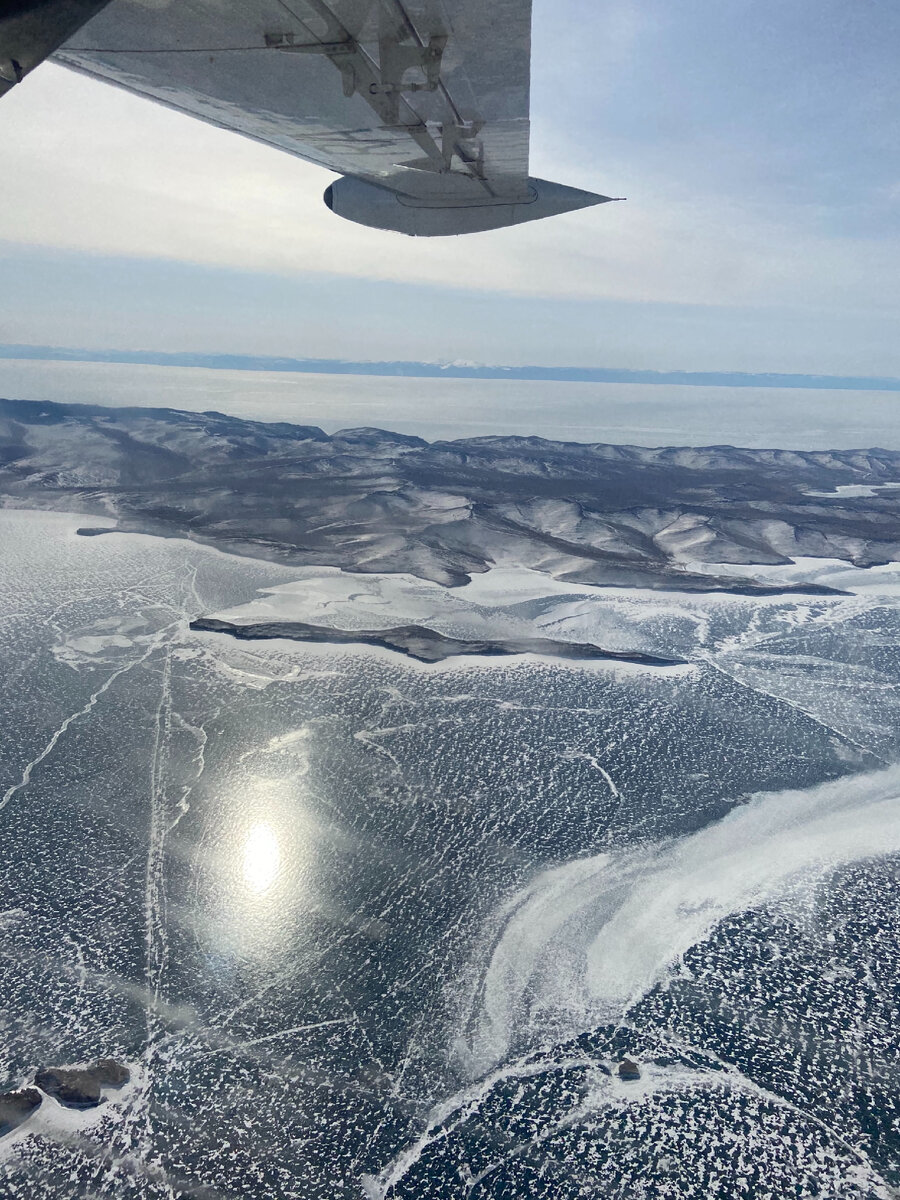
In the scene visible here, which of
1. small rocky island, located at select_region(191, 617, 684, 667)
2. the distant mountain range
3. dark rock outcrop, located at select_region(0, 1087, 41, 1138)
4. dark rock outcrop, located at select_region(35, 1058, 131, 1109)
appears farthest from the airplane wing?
the distant mountain range

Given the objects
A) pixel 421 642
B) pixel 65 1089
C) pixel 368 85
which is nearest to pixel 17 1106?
pixel 65 1089

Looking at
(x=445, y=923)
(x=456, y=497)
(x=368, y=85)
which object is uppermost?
(x=368, y=85)

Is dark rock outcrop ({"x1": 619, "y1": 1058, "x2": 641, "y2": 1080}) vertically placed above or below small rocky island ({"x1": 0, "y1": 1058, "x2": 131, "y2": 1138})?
below

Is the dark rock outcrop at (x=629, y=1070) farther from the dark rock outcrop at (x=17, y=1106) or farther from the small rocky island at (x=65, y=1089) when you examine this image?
the dark rock outcrop at (x=17, y=1106)

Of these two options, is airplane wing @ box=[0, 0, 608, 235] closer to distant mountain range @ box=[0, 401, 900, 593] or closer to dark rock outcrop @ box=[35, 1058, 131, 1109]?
dark rock outcrop @ box=[35, 1058, 131, 1109]

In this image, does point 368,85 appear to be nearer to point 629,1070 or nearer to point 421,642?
point 629,1070

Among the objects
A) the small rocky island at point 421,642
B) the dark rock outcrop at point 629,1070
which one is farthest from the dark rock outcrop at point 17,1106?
the small rocky island at point 421,642
